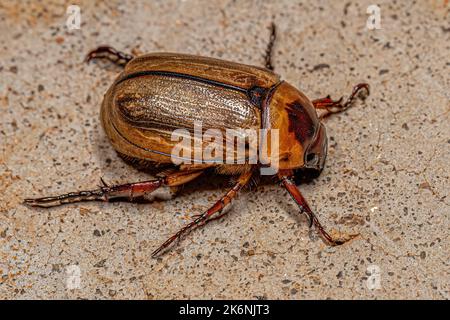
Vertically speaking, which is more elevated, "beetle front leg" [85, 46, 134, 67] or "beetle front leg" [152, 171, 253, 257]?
"beetle front leg" [85, 46, 134, 67]

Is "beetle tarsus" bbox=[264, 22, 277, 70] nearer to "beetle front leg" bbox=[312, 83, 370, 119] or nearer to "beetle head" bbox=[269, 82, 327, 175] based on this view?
"beetle front leg" bbox=[312, 83, 370, 119]

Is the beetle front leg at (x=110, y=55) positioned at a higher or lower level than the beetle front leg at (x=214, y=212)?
higher

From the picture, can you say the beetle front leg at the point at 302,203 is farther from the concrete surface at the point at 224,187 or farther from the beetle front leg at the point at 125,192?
the beetle front leg at the point at 125,192

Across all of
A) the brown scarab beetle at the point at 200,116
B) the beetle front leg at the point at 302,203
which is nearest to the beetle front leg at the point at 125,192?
the brown scarab beetle at the point at 200,116

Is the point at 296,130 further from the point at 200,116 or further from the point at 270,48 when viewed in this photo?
the point at 270,48

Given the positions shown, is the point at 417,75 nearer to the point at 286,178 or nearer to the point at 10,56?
the point at 286,178

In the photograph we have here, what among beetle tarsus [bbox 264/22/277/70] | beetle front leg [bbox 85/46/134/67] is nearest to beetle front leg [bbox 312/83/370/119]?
beetle tarsus [bbox 264/22/277/70]
